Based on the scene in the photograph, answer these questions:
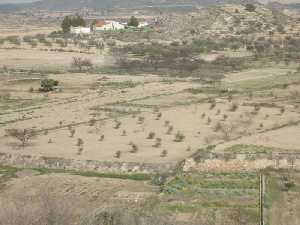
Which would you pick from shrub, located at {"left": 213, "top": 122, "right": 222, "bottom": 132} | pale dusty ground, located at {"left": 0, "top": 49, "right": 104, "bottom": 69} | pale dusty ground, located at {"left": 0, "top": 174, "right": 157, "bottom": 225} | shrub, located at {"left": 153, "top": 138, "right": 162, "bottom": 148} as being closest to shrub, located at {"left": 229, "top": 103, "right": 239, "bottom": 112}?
shrub, located at {"left": 213, "top": 122, "right": 222, "bottom": 132}

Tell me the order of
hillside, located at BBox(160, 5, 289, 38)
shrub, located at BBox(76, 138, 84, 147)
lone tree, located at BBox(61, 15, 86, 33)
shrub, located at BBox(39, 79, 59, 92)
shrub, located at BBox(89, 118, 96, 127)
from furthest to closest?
lone tree, located at BBox(61, 15, 86, 33) → hillside, located at BBox(160, 5, 289, 38) → shrub, located at BBox(39, 79, 59, 92) → shrub, located at BBox(89, 118, 96, 127) → shrub, located at BBox(76, 138, 84, 147)

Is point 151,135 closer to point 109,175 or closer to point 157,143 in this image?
point 157,143

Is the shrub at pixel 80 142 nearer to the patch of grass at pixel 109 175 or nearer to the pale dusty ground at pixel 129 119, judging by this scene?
the pale dusty ground at pixel 129 119

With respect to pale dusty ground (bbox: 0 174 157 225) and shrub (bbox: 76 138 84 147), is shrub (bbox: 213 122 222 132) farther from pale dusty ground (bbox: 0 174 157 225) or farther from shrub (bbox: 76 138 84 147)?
pale dusty ground (bbox: 0 174 157 225)

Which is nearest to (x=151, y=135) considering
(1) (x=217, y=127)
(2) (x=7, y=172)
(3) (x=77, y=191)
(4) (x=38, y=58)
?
(1) (x=217, y=127)

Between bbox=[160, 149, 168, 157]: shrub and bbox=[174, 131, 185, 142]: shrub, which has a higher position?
bbox=[160, 149, 168, 157]: shrub

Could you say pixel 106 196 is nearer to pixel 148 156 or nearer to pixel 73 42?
pixel 148 156

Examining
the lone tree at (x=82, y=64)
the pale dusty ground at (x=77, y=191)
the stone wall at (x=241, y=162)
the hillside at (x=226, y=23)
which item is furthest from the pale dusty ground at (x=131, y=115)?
the hillside at (x=226, y=23)
